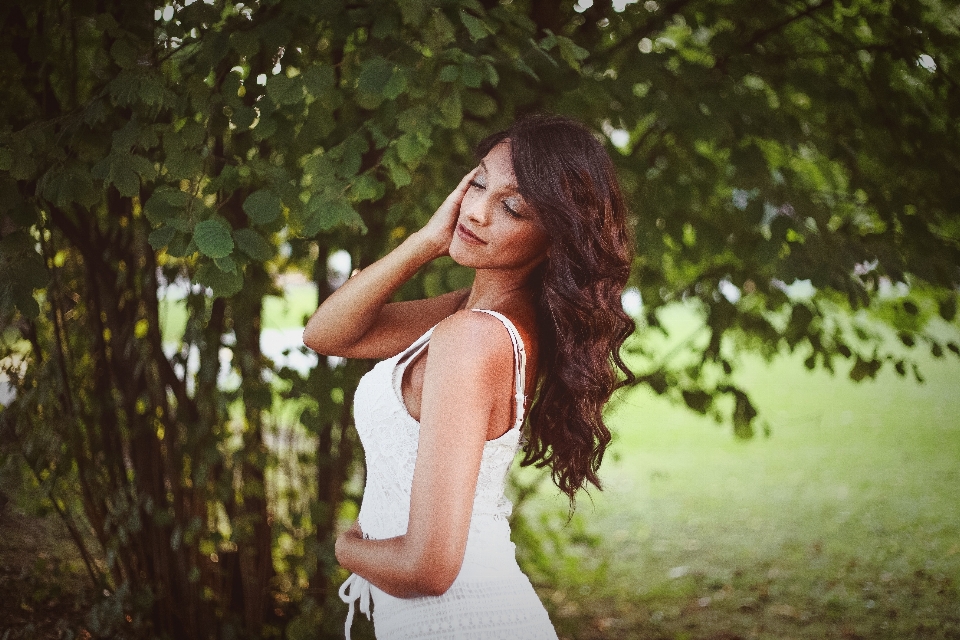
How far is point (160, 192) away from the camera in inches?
81.7

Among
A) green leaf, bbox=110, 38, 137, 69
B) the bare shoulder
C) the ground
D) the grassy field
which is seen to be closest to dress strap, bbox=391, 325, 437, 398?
the bare shoulder

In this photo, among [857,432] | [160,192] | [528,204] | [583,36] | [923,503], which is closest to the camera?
[528,204]

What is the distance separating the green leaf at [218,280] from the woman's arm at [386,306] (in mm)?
232

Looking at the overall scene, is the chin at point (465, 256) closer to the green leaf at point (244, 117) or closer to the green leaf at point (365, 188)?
the green leaf at point (365, 188)

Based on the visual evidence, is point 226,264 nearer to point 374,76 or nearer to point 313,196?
point 313,196

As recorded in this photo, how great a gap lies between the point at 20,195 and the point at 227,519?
1709mm

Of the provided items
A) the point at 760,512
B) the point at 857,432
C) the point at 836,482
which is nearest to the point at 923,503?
the point at 836,482

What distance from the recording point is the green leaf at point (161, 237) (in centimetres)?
200

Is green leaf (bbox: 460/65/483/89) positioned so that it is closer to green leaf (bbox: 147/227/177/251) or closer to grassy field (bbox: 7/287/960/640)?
green leaf (bbox: 147/227/177/251)

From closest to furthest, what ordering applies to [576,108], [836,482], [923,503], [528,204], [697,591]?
1. [528,204]
2. [576,108]
3. [697,591]
4. [923,503]
5. [836,482]

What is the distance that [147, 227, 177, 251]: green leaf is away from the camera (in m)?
2.00

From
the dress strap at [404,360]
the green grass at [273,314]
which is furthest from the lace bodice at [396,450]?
the green grass at [273,314]

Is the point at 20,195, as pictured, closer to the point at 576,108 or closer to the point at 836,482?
the point at 576,108

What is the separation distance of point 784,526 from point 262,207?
17.8 ft
